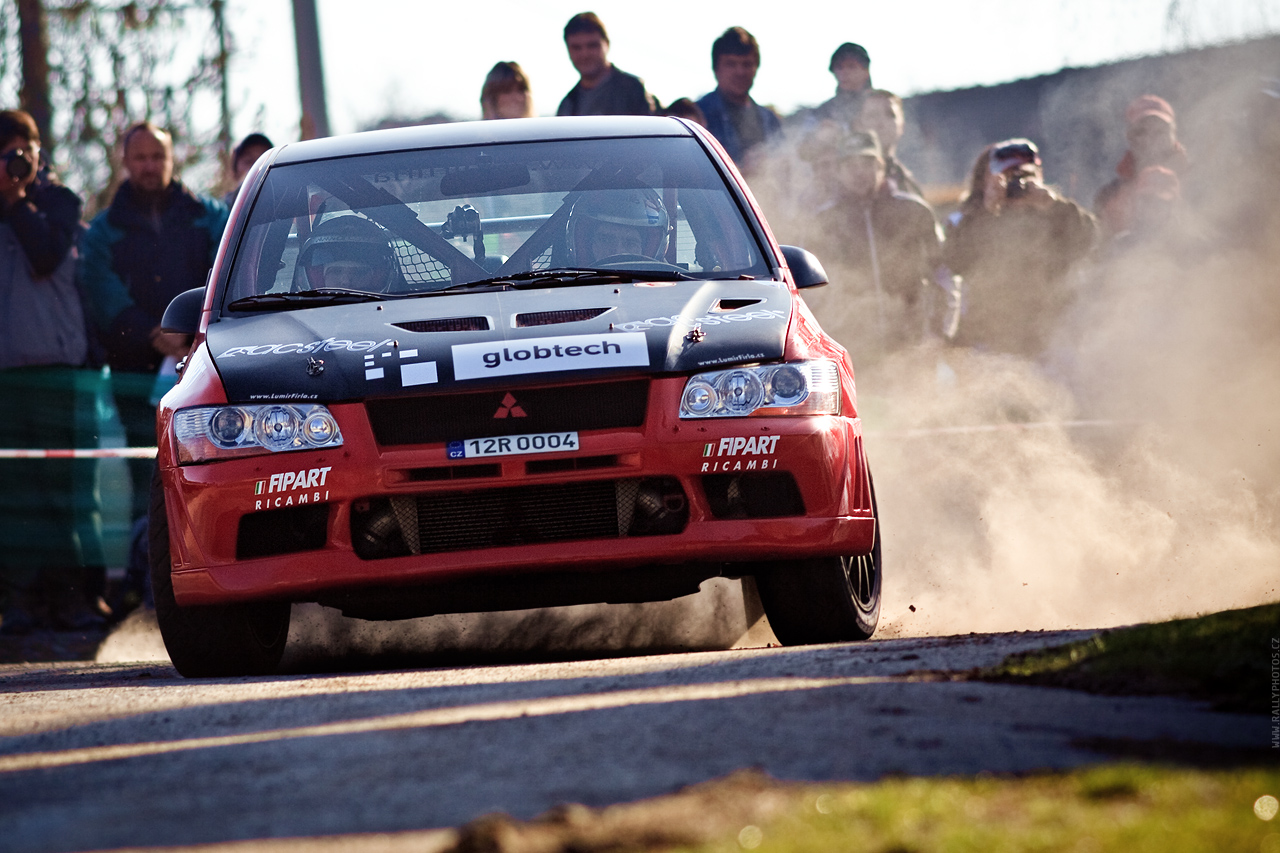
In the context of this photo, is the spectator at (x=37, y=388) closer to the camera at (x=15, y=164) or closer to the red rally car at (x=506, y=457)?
the camera at (x=15, y=164)

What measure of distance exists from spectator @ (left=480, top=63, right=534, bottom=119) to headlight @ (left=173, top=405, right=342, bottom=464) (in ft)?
16.8

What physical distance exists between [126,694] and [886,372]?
247 inches

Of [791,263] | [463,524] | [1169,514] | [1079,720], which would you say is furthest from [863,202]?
[1079,720]

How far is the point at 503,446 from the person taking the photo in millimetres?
5125

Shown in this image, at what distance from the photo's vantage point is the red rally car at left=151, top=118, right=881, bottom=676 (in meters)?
5.16

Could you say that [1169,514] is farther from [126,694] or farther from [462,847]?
[462,847]

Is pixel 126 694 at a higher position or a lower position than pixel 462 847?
lower

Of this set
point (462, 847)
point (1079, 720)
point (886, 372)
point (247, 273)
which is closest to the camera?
point (462, 847)

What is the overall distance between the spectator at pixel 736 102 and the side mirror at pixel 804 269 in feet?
15.2

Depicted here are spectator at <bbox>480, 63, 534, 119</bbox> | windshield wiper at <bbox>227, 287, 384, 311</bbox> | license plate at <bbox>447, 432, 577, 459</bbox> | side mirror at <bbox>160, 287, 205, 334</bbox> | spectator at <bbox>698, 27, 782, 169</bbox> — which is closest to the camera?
license plate at <bbox>447, 432, 577, 459</bbox>

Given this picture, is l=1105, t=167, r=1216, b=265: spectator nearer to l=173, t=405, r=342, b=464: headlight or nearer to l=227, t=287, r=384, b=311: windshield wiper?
l=227, t=287, r=384, b=311: windshield wiper

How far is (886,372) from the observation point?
10.4 m

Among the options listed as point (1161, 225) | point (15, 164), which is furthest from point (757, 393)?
point (1161, 225)

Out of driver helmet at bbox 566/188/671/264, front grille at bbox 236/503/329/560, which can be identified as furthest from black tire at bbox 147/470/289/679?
driver helmet at bbox 566/188/671/264
